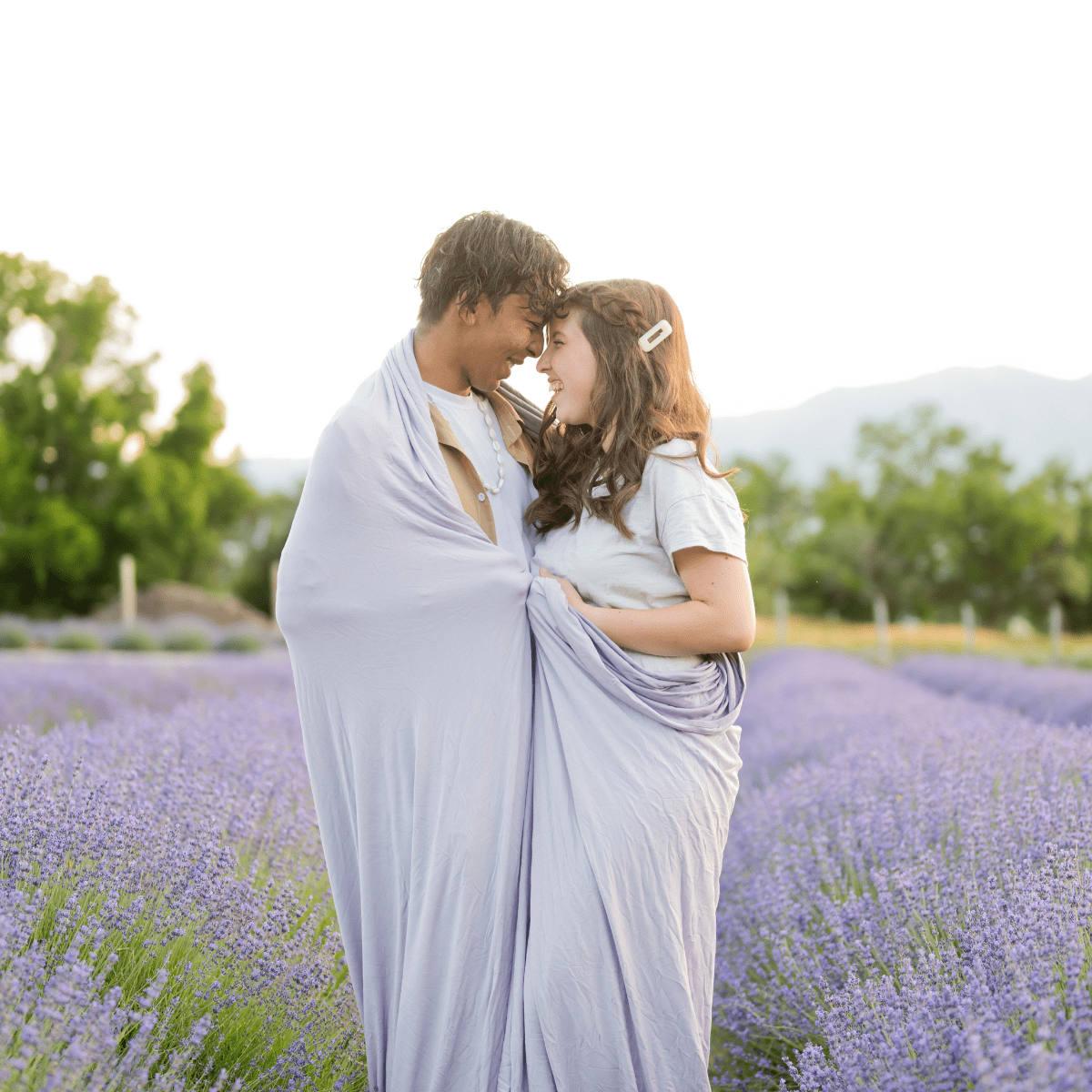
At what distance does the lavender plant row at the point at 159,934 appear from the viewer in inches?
56.2

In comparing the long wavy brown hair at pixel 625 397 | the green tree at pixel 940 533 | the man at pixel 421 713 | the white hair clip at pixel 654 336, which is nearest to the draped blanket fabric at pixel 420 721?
the man at pixel 421 713

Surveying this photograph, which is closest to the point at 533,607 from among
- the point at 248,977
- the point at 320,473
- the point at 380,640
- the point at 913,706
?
the point at 380,640

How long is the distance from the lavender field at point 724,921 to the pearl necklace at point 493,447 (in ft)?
3.11

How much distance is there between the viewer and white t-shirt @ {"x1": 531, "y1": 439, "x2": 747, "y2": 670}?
1.93 m

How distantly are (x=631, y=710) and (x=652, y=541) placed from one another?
13.3 inches

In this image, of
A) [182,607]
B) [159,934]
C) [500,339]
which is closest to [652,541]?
[500,339]

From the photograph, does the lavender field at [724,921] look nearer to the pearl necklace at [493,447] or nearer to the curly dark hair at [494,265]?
the pearl necklace at [493,447]

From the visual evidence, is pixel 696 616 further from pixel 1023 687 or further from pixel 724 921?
pixel 1023 687

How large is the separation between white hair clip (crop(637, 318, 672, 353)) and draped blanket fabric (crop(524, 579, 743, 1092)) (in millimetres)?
527

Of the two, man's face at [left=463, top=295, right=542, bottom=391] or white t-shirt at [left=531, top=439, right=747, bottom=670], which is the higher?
man's face at [left=463, top=295, right=542, bottom=391]

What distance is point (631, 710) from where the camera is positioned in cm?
193

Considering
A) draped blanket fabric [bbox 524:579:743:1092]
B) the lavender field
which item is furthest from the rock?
draped blanket fabric [bbox 524:579:743:1092]

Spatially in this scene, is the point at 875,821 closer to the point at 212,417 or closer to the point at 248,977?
the point at 248,977

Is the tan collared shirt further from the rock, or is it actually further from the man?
the rock
